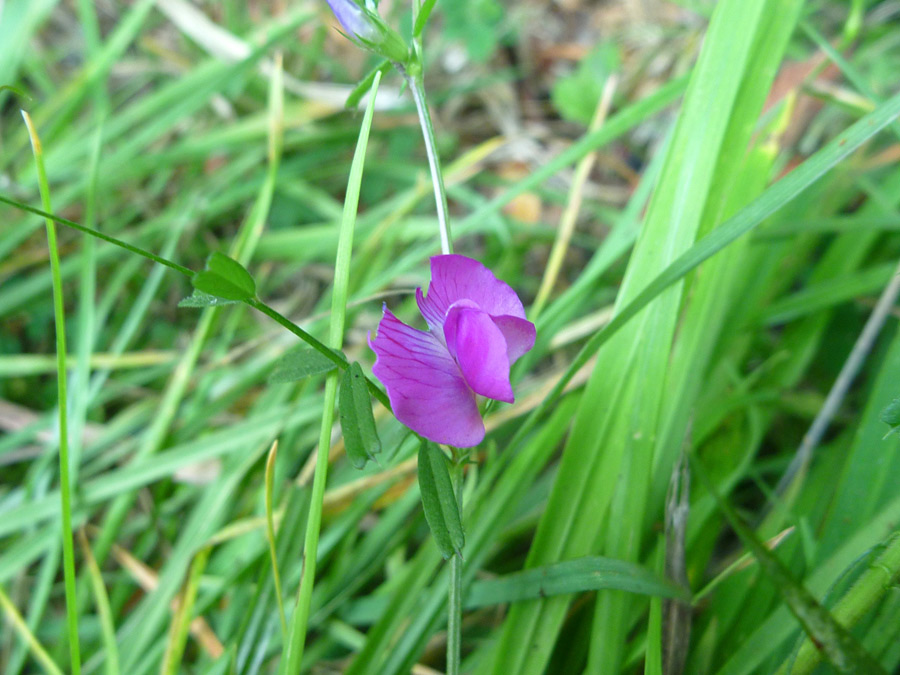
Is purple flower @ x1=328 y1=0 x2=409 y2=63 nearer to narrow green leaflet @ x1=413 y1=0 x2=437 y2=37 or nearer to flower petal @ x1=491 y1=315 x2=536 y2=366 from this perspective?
narrow green leaflet @ x1=413 y1=0 x2=437 y2=37

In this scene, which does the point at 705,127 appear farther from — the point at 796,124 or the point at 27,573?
the point at 27,573

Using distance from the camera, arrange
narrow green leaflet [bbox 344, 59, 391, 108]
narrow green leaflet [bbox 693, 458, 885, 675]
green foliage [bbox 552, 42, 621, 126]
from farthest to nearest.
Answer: green foliage [bbox 552, 42, 621, 126], narrow green leaflet [bbox 344, 59, 391, 108], narrow green leaflet [bbox 693, 458, 885, 675]

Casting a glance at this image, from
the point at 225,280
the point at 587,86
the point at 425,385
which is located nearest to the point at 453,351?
the point at 425,385

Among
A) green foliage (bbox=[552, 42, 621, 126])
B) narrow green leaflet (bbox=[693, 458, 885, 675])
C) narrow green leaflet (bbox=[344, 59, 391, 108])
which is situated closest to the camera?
narrow green leaflet (bbox=[693, 458, 885, 675])

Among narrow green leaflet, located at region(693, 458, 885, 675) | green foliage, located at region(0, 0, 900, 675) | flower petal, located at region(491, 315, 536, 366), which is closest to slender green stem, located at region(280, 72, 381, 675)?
green foliage, located at region(0, 0, 900, 675)

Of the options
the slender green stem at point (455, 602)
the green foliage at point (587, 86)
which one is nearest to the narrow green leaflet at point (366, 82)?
the slender green stem at point (455, 602)

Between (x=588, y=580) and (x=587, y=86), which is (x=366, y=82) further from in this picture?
(x=587, y=86)
